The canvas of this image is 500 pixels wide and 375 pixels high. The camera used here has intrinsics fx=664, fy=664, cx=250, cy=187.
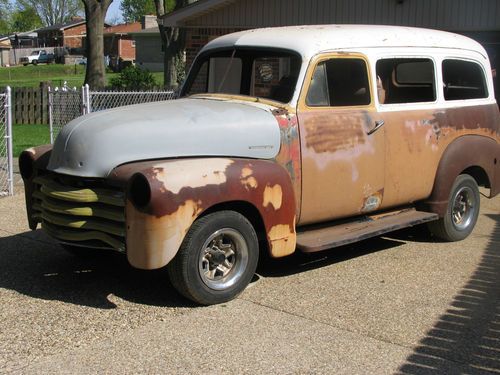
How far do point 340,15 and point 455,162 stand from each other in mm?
6178

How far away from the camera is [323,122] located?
18.6 feet

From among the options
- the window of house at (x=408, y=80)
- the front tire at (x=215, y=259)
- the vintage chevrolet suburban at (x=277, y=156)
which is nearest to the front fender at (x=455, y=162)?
the vintage chevrolet suburban at (x=277, y=156)

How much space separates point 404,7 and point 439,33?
16.6 ft

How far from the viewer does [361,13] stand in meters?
12.1

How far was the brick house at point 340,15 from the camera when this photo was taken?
36.9 feet

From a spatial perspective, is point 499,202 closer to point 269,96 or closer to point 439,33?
point 439,33

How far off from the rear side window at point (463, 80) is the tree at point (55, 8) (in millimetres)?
104695

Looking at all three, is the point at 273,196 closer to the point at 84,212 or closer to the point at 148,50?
the point at 84,212

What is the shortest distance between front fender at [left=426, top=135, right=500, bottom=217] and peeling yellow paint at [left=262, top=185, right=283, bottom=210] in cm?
224

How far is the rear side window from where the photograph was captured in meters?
6.98

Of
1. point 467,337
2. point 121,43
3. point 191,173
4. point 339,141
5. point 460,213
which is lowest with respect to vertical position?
point 467,337

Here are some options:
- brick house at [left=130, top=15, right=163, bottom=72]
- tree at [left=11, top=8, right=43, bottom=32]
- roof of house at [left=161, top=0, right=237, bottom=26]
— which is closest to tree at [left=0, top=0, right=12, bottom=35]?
tree at [left=11, top=8, right=43, bottom=32]

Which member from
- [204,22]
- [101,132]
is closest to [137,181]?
[101,132]

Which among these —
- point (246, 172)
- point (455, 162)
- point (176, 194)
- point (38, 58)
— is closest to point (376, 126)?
point (455, 162)
